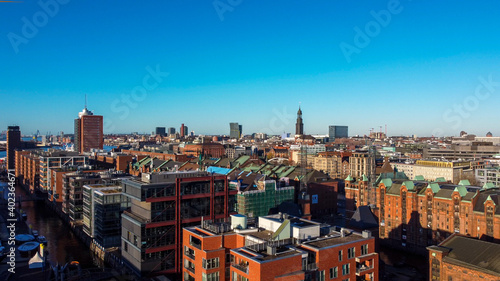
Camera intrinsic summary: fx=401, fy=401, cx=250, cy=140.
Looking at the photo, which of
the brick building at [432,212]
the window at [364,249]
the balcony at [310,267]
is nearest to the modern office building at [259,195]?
the brick building at [432,212]

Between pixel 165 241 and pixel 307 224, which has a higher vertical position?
pixel 307 224

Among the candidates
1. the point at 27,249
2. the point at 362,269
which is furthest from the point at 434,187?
the point at 27,249

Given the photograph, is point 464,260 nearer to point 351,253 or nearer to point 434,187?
point 351,253

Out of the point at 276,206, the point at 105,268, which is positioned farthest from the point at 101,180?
the point at 276,206

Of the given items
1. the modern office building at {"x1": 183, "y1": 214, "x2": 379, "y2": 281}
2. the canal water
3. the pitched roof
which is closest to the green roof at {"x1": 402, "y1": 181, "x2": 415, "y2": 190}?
the pitched roof

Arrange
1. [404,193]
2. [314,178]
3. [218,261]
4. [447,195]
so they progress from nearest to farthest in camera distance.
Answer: [218,261], [447,195], [404,193], [314,178]

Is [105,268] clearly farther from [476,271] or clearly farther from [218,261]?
[476,271]

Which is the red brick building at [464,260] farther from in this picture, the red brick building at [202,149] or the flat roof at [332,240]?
the red brick building at [202,149]
